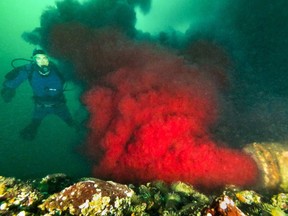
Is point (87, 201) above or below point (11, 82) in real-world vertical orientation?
below

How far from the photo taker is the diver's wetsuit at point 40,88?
11719 millimetres

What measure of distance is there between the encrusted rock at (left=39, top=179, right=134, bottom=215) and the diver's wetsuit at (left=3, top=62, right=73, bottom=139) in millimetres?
9546

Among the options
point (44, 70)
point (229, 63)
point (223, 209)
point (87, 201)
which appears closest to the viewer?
point (223, 209)

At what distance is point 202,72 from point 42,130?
16962 mm

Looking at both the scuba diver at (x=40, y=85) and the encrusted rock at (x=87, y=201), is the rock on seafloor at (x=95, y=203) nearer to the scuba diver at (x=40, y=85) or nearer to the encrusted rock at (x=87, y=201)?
the encrusted rock at (x=87, y=201)

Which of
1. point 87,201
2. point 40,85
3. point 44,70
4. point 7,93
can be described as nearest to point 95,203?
point 87,201

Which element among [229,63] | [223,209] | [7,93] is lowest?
[223,209]

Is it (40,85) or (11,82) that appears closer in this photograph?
(11,82)

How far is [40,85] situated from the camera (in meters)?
12.0

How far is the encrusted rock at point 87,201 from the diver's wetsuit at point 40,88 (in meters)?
9.55

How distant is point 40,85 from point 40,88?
145mm

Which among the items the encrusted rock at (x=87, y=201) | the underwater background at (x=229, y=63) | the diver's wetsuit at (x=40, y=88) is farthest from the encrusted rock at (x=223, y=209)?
the diver's wetsuit at (x=40, y=88)

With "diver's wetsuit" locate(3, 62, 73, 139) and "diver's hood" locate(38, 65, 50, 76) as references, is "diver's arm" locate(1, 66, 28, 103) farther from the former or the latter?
"diver's hood" locate(38, 65, 50, 76)

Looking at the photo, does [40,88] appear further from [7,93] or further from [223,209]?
[223,209]
